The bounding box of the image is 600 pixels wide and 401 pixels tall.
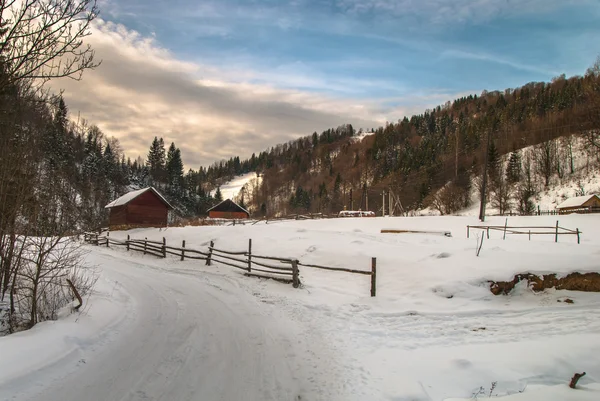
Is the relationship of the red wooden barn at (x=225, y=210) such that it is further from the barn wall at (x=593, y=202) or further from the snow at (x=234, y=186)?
the snow at (x=234, y=186)

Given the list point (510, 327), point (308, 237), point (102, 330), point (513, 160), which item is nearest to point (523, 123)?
point (513, 160)

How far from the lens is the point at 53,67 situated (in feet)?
17.5

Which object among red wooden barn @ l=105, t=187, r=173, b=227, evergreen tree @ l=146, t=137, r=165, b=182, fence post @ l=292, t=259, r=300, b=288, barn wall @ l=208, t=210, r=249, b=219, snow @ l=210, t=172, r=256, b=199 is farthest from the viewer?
snow @ l=210, t=172, r=256, b=199

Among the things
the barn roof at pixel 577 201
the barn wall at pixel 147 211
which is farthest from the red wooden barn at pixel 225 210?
the barn roof at pixel 577 201

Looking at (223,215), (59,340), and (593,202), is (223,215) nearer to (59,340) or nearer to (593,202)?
(593,202)

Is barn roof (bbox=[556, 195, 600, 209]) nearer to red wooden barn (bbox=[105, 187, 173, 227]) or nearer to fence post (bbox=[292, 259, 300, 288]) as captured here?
fence post (bbox=[292, 259, 300, 288])

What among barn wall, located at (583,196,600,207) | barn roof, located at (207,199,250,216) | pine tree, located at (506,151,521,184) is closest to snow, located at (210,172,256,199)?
barn roof, located at (207,199,250,216)

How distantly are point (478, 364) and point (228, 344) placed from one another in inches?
167

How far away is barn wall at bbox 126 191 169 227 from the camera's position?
1728 inches

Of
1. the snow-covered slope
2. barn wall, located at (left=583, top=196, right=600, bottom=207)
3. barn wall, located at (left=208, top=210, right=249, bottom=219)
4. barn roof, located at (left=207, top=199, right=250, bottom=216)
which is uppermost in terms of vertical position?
the snow-covered slope

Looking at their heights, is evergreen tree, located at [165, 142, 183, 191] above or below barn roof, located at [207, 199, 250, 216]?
above

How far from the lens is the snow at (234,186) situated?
159 m

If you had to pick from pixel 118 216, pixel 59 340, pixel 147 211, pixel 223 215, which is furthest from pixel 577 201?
pixel 118 216

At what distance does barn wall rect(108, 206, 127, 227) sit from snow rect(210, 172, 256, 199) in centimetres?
10354
